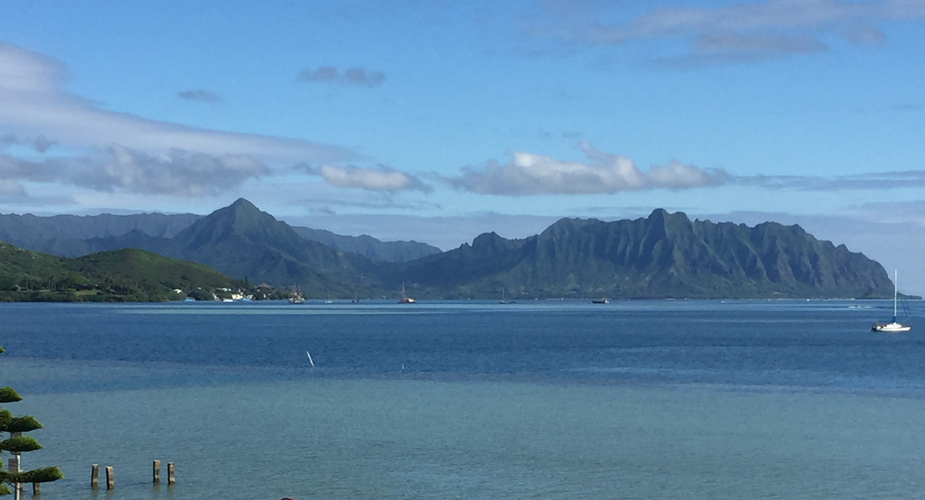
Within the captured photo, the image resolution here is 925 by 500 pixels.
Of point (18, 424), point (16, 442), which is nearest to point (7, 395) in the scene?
point (18, 424)

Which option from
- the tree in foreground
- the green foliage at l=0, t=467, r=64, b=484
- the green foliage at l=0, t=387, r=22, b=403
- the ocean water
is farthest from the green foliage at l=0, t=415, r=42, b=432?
the ocean water

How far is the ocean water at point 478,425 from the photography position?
45.9 metres

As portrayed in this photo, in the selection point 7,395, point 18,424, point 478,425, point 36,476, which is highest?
point 7,395

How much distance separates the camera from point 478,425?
6238 cm

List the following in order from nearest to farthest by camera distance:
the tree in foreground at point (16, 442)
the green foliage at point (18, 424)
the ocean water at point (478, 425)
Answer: the tree in foreground at point (16, 442), the green foliage at point (18, 424), the ocean water at point (478, 425)

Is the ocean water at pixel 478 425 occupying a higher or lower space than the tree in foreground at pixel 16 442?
lower

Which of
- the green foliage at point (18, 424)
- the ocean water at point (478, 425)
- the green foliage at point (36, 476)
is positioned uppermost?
the green foliage at point (18, 424)

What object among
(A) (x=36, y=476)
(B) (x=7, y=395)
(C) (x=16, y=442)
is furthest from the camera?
(A) (x=36, y=476)

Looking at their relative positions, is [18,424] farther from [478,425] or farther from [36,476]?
[478,425]

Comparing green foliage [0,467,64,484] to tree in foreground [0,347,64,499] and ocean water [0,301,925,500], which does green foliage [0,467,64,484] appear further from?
ocean water [0,301,925,500]

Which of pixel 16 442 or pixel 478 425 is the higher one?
pixel 16 442

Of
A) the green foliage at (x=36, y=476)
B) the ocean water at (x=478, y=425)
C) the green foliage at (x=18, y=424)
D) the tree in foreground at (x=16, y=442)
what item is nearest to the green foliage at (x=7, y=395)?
the tree in foreground at (x=16, y=442)

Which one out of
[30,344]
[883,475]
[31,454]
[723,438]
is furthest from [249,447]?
[30,344]

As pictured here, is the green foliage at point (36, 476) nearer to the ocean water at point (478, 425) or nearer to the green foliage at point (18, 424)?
the green foliage at point (18, 424)
